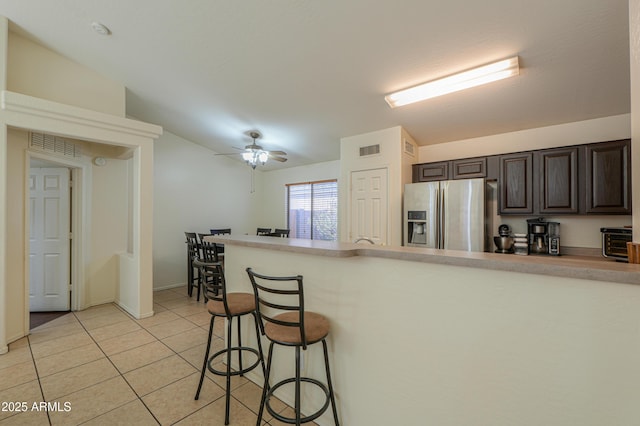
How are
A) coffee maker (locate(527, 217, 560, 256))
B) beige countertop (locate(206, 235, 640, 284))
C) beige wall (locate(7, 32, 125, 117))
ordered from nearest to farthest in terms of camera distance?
beige countertop (locate(206, 235, 640, 284))
beige wall (locate(7, 32, 125, 117))
coffee maker (locate(527, 217, 560, 256))

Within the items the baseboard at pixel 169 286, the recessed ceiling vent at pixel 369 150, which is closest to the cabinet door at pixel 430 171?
the recessed ceiling vent at pixel 369 150

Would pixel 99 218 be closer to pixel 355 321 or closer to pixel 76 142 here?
pixel 76 142

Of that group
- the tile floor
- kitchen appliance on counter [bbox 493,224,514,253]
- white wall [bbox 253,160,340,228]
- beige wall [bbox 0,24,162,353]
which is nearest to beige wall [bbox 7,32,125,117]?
beige wall [bbox 0,24,162,353]

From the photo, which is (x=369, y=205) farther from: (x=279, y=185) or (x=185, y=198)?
(x=185, y=198)

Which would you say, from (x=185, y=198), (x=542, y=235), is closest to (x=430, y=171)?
(x=542, y=235)

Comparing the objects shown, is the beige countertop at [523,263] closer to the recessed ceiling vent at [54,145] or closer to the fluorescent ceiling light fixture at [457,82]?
the fluorescent ceiling light fixture at [457,82]

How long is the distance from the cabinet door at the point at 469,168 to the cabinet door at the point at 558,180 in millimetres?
531

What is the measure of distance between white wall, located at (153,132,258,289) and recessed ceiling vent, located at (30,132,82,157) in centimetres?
131

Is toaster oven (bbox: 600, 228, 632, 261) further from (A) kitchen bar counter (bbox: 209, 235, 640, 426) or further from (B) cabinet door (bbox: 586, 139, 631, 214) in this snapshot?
(A) kitchen bar counter (bbox: 209, 235, 640, 426)

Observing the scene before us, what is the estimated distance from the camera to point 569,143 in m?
3.13

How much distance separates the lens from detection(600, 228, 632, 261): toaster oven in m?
2.29

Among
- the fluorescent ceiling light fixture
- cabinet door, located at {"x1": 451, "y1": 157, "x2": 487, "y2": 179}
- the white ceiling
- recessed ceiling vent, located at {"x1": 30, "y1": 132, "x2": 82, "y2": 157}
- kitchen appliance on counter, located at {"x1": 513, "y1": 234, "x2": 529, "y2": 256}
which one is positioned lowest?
kitchen appliance on counter, located at {"x1": 513, "y1": 234, "x2": 529, "y2": 256}

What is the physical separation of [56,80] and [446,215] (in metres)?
5.05

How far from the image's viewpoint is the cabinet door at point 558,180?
2.86 meters
